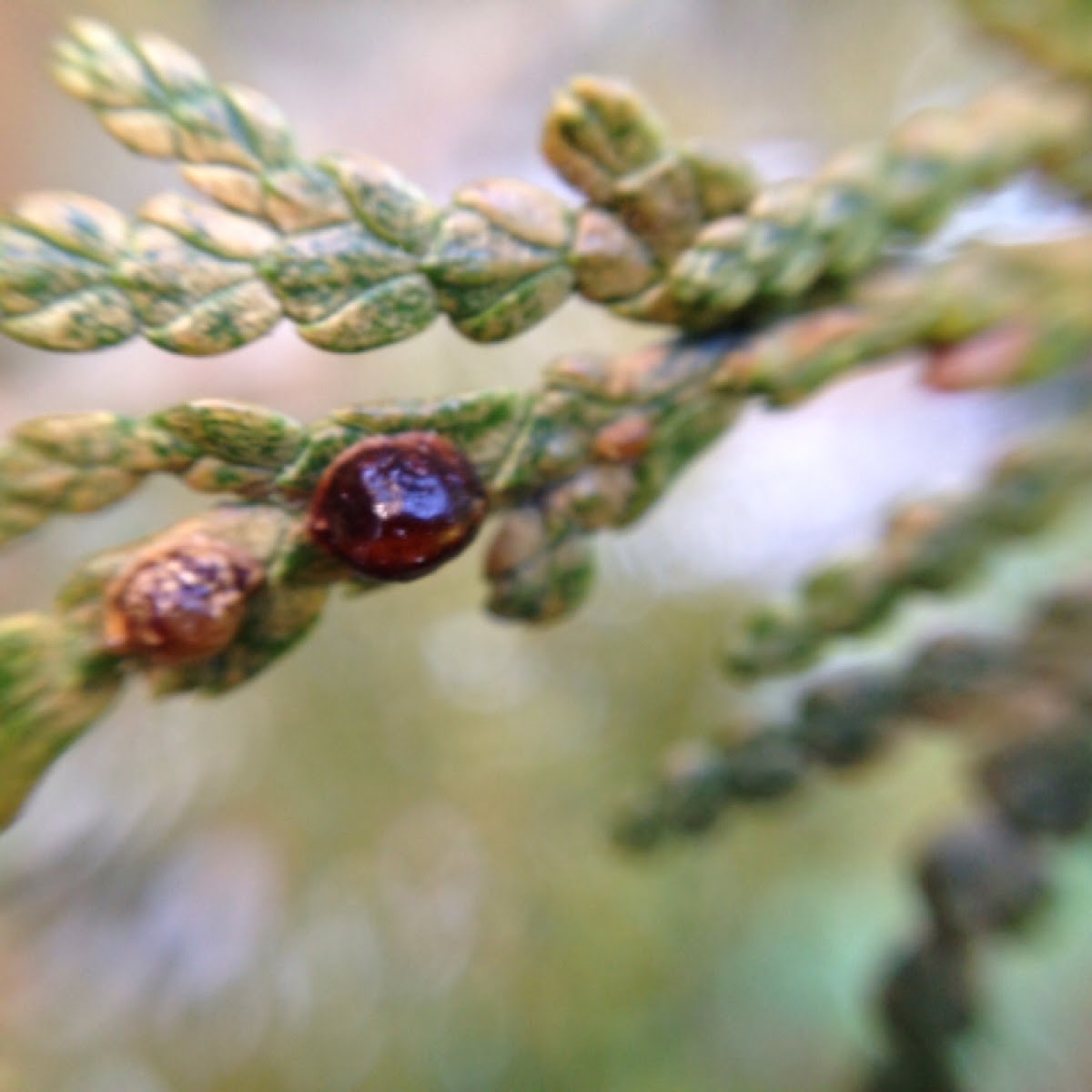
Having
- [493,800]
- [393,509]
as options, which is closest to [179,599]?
[393,509]

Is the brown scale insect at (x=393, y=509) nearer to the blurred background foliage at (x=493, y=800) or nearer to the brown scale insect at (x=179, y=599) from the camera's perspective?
the brown scale insect at (x=179, y=599)

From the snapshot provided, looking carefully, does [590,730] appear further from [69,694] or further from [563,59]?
[563,59]

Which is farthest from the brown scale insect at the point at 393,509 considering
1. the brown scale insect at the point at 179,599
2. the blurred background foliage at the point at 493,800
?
the blurred background foliage at the point at 493,800

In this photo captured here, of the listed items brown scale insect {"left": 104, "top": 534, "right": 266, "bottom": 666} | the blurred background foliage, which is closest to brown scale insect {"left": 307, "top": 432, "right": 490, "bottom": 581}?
brown scale insect {"left": 104, "top": 534, "right": 266, "bottom": 666}

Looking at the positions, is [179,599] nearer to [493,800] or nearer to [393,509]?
[393,509]

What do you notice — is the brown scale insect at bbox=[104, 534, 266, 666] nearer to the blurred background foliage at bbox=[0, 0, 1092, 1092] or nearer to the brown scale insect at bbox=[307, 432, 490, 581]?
the brown scale insect at bbox=[307, 432, 490, 581]

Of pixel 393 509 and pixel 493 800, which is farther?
pixel 493 800
